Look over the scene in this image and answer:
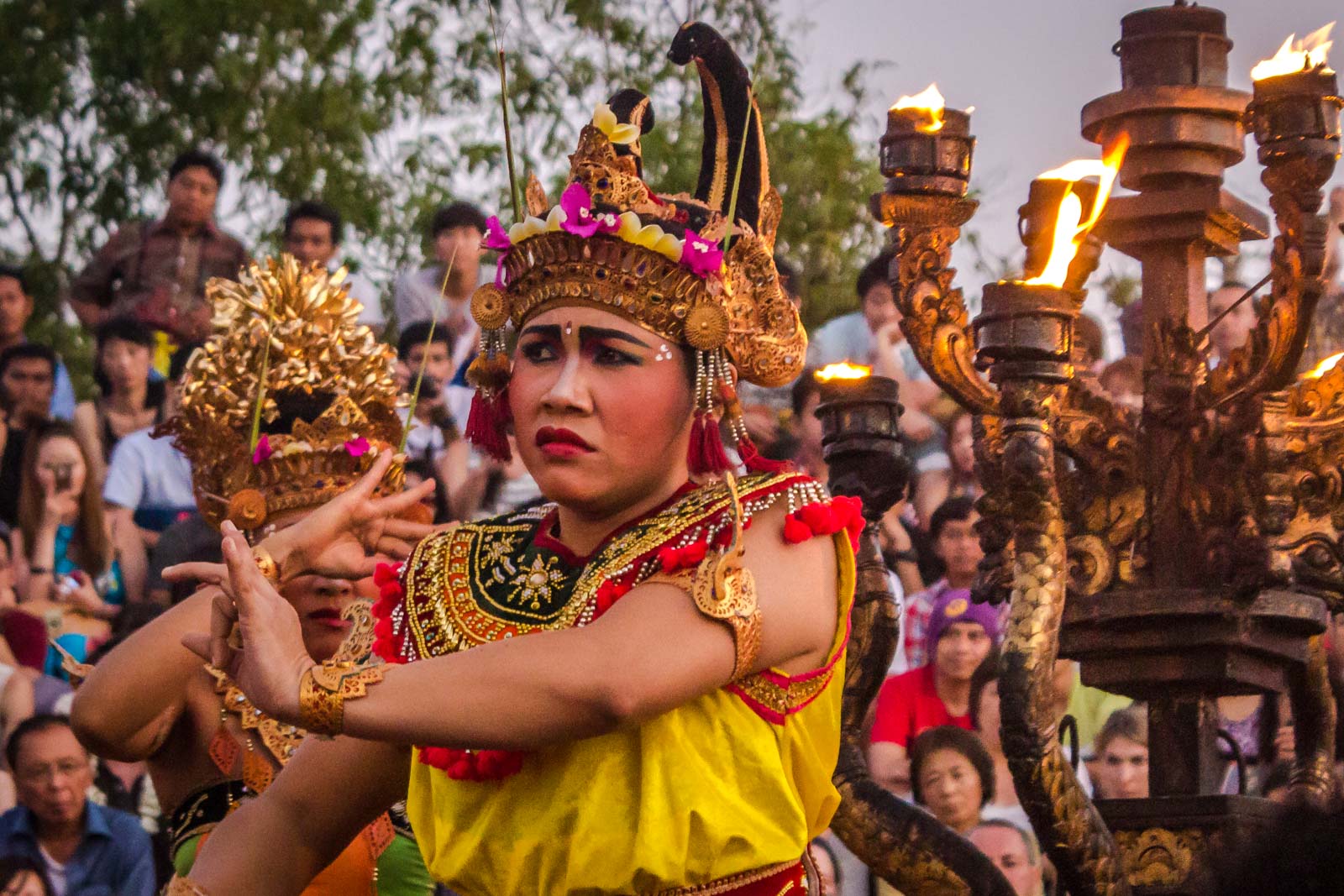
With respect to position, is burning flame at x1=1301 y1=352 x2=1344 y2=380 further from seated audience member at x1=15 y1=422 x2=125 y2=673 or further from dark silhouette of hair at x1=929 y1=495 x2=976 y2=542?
seated audience member at x1=15 y1=422 x2=125 y2=673

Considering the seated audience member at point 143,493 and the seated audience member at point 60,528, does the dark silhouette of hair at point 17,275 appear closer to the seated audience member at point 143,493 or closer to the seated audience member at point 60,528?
the seated audience member at point 60,528

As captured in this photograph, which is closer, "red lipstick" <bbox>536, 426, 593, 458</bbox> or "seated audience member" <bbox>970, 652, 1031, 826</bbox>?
"red lipstick" <bbox>536, 426, 593, 458</bbox>

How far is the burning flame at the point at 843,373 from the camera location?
4.64 m

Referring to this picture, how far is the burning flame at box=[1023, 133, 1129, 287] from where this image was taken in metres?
4.27

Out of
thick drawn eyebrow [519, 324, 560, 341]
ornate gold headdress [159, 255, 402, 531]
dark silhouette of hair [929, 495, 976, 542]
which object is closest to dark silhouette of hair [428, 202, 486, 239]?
dark silhouette of hair [929, 495, 976, 542]

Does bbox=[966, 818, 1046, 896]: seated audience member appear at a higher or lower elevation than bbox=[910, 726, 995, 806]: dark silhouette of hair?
lower

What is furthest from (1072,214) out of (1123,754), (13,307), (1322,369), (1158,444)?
(13,307)

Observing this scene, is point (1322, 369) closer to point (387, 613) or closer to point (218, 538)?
point (387, 613)

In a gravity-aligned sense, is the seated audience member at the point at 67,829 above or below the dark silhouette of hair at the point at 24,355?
below

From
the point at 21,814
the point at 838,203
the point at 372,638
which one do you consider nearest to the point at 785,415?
the point at 838,203

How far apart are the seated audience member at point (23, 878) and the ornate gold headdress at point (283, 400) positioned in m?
2.49

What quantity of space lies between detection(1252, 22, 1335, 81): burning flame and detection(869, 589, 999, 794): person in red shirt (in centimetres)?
269

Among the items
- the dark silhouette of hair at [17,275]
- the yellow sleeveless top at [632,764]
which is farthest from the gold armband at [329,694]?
the dark silhouette of hair at [17,275]

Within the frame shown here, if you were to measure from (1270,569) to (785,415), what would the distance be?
4.20 metres
